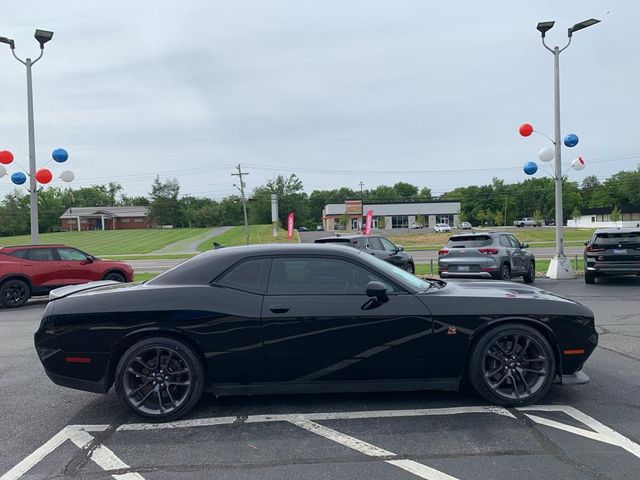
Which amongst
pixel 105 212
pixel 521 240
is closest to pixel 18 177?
pixel 521 240

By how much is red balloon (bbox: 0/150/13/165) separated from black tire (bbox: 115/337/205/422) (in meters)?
14.6

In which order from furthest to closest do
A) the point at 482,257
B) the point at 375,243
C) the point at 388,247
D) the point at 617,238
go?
the point at 388,247
the point at 375,243
the point at 617,238
the point at 482,257

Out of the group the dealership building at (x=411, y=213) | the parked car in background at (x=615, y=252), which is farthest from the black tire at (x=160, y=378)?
Result: the dealership building at (x=411, y=213)

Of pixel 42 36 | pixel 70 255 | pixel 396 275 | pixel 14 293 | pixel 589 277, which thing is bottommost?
pixel 589 277

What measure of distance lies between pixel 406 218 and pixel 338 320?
85.4 metres

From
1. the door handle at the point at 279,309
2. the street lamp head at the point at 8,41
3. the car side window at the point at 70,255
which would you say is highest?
the street lamp head at the point at 8,41

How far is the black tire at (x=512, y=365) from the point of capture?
4277mm

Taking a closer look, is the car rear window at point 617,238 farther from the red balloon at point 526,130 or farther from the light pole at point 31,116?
the light pole at point 31,116

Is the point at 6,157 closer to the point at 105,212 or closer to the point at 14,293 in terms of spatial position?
the point at 14,293

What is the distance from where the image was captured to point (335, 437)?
12.3ft

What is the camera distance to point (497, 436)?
12.2 feet

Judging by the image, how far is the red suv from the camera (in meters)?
11.9

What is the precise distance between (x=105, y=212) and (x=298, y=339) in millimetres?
111036

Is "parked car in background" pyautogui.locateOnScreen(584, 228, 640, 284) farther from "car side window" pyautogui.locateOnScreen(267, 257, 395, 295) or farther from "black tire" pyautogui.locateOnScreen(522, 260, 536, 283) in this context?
"car side window" pyautogui.locateOnScreen(267, 257, 395, 295)
